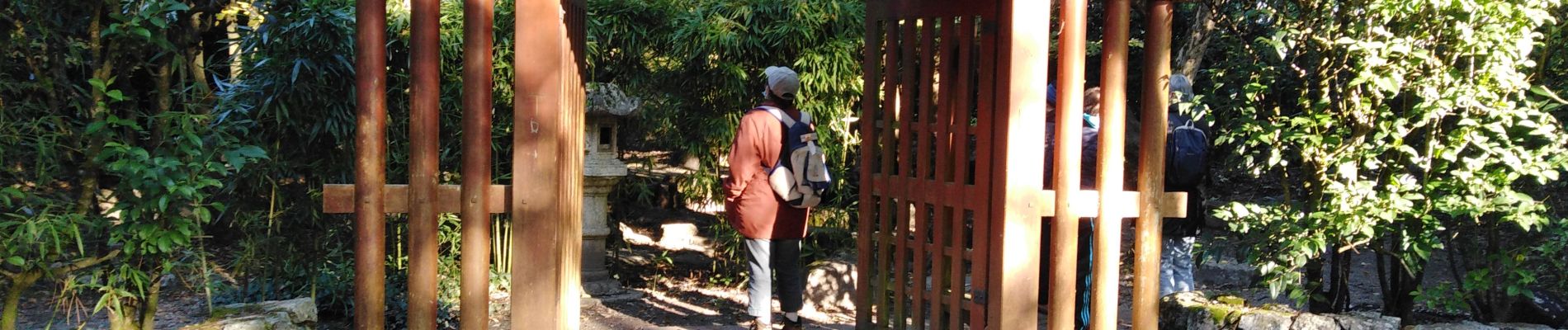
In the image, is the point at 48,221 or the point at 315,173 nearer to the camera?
the point at 48,221

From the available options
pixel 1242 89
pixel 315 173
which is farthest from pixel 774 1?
pixel 1242 89

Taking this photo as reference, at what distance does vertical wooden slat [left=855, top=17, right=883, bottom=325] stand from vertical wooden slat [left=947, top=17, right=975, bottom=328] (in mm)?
455

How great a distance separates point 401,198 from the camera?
321cm

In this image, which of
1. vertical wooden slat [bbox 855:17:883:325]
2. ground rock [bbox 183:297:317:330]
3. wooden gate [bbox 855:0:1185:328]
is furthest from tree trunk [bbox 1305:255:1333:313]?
ground rock [bbox 183:297:317:330]

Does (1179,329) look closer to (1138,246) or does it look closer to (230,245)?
(1138,246)

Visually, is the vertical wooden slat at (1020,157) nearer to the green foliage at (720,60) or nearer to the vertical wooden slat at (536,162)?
the vertical wooden slat at (536,162)

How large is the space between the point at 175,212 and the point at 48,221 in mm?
338

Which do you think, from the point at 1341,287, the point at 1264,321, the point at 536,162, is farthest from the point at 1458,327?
the point at 536,162

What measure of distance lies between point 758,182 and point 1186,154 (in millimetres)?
1715

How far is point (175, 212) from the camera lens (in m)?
3.63

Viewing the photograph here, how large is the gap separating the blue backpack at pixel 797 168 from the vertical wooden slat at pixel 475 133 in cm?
181

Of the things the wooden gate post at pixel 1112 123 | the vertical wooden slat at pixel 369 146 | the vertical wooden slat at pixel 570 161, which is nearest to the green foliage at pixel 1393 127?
the wooden gate post at pixel 1112 123

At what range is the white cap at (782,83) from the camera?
16.1 feet

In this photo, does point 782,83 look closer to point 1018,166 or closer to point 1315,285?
point 1018,166
